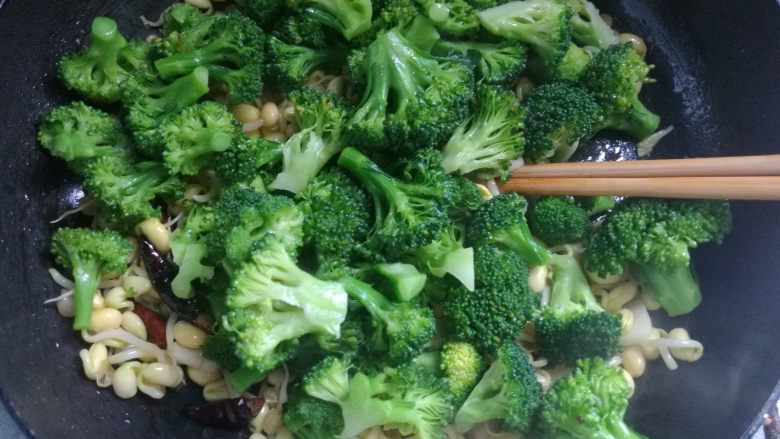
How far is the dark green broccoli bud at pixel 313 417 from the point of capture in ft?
7.34

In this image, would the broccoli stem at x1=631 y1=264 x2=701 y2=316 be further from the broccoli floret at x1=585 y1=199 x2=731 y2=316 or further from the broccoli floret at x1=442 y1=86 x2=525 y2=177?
the broccoli floret at x1=442 y1=86 x2=525 y2=177

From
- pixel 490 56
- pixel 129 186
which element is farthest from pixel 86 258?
pixel 490 56

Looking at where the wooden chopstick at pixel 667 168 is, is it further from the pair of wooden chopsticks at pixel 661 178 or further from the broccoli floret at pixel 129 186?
the broccoli floret at pixel 129 186

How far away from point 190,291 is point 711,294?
2036mm

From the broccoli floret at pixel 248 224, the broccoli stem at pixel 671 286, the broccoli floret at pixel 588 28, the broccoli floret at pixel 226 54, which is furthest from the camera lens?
the broccoli floret at pixel 588 28

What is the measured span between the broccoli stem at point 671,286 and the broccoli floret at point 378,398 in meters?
0.96

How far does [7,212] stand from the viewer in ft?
7.68

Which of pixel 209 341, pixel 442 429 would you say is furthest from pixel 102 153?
pixel 442 429

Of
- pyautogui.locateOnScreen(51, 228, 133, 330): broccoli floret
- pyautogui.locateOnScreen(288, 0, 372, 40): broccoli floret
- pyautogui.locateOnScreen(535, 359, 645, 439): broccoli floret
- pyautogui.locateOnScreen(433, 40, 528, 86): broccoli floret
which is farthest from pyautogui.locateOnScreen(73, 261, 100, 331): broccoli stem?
pyautogui.locateOnScreen(535, 359, 645, 439): broccoli floret

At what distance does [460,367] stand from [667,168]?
105 centimetres

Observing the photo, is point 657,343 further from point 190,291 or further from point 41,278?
point 41,278

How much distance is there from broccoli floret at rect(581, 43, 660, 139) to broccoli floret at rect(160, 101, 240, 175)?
1402mm

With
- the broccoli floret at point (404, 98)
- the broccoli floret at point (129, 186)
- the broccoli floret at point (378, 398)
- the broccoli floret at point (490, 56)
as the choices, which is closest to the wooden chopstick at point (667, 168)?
the broccoli floret at point (490, 56)

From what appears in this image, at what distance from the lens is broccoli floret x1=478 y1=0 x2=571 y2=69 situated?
2.53 m
